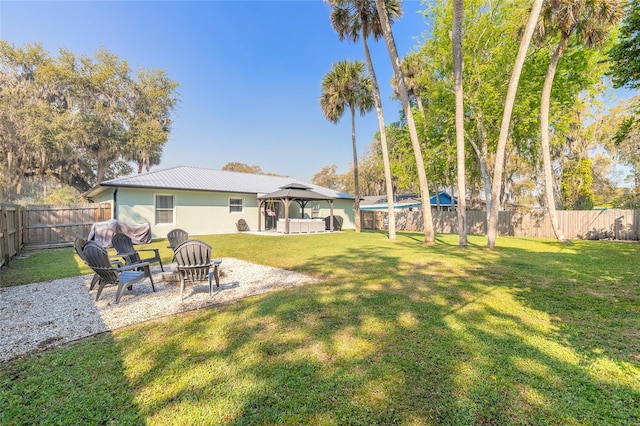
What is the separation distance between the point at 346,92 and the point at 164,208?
1259 cm

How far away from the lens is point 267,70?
1866 centimetres

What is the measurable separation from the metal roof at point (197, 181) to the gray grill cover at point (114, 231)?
2464mm

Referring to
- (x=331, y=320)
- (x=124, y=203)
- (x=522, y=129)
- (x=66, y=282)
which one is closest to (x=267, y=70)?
(x=124, y=203)

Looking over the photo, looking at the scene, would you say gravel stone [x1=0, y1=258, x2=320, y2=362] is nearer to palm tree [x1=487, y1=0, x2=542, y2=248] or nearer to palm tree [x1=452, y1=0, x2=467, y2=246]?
palm tree [x1=452, y1=0, x2=467, y2=246]

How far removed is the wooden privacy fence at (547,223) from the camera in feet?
41.8

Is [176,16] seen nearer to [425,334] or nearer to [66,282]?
[66,282]

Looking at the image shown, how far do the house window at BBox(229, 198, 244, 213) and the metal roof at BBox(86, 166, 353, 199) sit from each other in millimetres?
706

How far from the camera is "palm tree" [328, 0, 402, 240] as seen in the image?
41.7 ft

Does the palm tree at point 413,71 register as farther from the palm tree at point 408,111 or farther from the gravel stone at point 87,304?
the gravel stone at point 87,304

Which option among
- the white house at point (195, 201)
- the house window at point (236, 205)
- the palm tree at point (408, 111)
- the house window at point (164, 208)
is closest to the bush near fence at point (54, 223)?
the white house at point (195, 201)

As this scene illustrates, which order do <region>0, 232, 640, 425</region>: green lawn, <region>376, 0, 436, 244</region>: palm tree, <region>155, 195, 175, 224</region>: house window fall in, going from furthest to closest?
<region>155, 195, 175, 224</region>: house window < <region>376, 0, 436, 244</region>: palm tree < <region>0, 232, 640, 425</region>: green lawn

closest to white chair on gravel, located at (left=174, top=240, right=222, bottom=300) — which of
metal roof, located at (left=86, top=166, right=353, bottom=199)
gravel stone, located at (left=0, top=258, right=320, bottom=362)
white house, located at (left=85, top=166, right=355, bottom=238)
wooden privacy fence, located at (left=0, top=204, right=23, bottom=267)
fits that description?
gravel stone, located at (left=0, top=258, right=320, bottom=362)

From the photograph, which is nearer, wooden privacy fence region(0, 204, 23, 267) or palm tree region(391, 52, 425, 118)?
wooden privacy fence region(0, 204, 23, 267)

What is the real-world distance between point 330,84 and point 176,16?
28.8 feet
